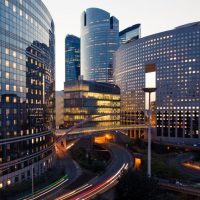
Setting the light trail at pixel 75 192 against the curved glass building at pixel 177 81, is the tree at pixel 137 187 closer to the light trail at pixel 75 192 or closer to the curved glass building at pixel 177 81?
the light trail at pixel 75 192

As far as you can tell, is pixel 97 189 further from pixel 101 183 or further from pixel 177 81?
pixel 177 81

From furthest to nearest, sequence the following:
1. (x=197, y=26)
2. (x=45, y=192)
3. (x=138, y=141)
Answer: (x=197, y=26) < (x=138, y=141) < (x=45, y=192)

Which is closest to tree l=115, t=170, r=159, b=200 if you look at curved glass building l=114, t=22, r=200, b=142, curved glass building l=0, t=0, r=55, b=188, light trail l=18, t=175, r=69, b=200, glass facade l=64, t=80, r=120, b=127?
light trail l=18, t=175, r=69, b=200

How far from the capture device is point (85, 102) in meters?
137

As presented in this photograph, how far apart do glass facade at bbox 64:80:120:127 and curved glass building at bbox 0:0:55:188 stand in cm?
5205

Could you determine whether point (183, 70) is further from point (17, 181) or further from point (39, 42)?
point (17, 181)

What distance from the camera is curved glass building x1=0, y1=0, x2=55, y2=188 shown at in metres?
60.2

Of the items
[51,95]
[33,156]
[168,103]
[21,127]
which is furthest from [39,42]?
[168,103]

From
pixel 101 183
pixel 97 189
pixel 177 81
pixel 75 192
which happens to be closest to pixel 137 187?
pixel 97 189

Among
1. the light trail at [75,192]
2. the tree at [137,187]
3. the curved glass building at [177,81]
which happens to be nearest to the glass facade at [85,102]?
the curved glass building at [177,81]

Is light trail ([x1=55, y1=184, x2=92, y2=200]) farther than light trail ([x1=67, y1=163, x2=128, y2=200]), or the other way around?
light trail ([x1=67, y1=163, x2=128, y2=200])

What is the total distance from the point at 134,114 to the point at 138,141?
5446 centimetres

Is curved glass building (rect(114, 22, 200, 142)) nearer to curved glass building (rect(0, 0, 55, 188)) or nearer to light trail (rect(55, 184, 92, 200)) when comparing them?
curved glass building (rect(0, 0, 55, 188))

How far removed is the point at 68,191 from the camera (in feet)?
181
